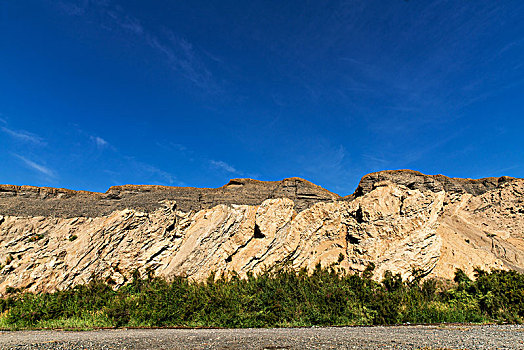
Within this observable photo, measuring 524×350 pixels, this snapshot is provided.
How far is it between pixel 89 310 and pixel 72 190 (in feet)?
55.9

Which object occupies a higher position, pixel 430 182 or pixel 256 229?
pixel 430 182

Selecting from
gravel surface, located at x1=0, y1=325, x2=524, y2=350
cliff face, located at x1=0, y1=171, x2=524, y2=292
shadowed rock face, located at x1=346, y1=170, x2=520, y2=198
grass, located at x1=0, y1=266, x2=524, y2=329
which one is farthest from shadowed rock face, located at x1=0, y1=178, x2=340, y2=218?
gravel surface, located at x1=0, y1=325, x2=524, y2=350

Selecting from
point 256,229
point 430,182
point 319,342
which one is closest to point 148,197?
point 256,229

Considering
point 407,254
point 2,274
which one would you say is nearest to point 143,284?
point 2,274

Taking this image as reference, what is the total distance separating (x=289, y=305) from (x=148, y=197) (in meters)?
17.3

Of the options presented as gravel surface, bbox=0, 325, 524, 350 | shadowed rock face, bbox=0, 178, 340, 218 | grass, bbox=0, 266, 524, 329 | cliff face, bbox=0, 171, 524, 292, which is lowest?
gravel surface, bbox=0, 325, 524, 350

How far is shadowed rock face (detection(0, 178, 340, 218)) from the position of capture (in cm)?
2758

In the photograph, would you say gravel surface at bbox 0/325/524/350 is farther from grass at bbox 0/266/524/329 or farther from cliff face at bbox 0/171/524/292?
cliff face at bbox 0/171/524/292

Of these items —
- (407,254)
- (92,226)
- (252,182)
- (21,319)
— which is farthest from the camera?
(252,182)

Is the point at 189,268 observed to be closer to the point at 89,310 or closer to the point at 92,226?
the point at 89,310

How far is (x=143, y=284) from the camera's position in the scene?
21.8 meters

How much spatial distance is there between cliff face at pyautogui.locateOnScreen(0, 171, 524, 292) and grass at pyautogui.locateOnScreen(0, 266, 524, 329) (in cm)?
378

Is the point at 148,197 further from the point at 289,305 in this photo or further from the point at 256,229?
the point at 289,305

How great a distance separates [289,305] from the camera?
15.9 meters
